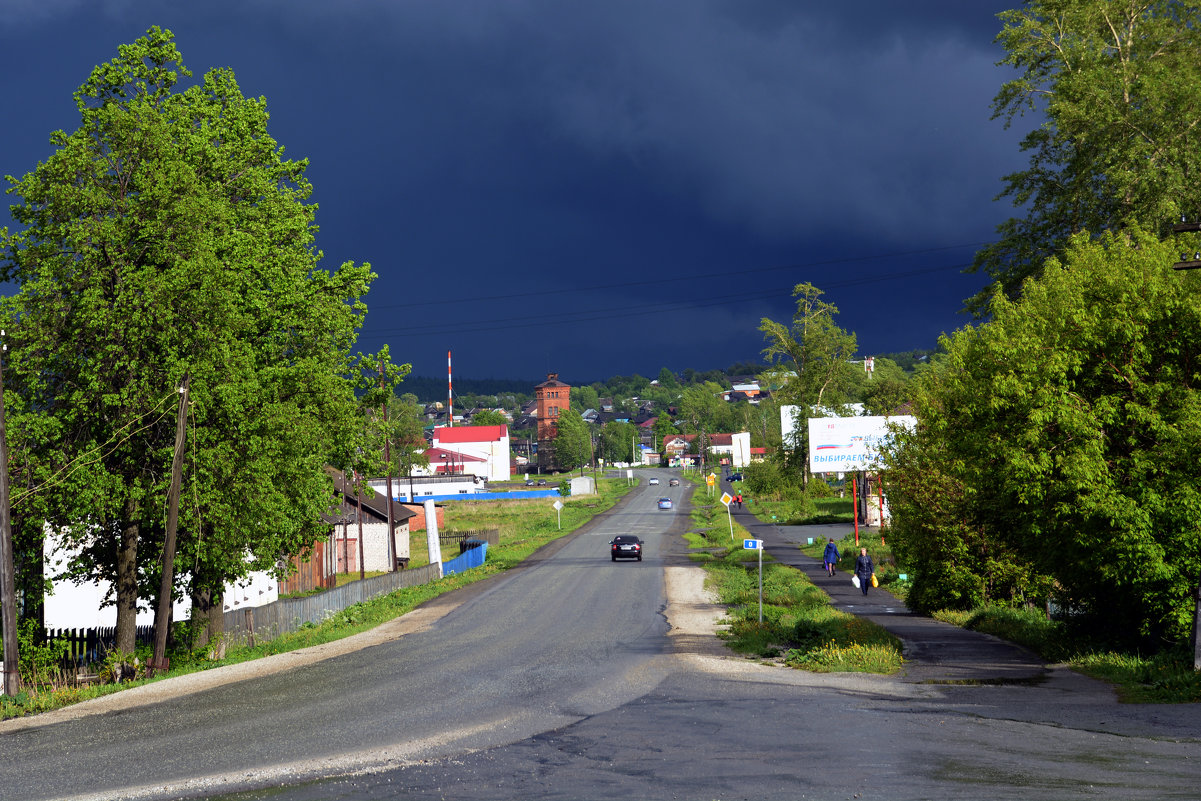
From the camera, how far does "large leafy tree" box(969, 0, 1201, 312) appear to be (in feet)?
104

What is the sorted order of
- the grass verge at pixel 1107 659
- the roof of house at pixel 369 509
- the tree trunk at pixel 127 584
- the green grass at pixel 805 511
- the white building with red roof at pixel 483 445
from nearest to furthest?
the grass verge at pixel 1107 659, the tree trunk at pixel 127 584, the roof of house at pixel 369 509, the green grass at pixel 805 511, the white building with red roof at pixel 483 445

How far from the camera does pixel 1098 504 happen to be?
17047 millimetres

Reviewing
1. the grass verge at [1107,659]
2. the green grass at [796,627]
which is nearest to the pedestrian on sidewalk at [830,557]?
the green grass at [796,627]

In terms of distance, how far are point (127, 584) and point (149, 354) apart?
19.8 feet

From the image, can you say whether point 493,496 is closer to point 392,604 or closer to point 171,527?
point 392,604

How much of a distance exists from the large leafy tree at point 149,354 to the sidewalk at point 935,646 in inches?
625

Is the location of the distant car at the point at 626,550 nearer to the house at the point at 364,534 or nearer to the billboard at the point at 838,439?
the house at the point at 364,534

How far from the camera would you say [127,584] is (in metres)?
25.9

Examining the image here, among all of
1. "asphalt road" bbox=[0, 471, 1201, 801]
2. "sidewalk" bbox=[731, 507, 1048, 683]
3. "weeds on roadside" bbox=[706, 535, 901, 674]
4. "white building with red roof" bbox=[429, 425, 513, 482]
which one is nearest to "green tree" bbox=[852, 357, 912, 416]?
"sidewalk" bbox=[731, 507, 1048, 683]

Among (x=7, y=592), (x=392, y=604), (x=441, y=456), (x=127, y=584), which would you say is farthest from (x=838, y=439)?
(x=441, y=456)

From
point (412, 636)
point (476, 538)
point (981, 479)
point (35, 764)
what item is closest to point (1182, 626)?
point (981, 479)

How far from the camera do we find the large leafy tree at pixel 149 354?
78.3ft

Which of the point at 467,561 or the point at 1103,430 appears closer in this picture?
the point at 1103,430

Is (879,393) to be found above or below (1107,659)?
above
